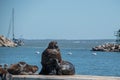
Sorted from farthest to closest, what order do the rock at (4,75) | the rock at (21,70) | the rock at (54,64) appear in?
the rock at (21,70) < the rock at (54,64) < the rock at (4,75)

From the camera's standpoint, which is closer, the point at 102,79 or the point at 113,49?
the point at 102,79

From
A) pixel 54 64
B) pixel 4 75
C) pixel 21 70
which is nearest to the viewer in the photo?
pixel 4 75

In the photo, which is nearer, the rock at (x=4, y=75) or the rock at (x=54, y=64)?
the rock at (x=4, y=75)

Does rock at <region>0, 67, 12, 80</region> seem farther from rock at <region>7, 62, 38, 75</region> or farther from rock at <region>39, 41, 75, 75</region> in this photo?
rock at <region>39, 41, 75, 75</region>

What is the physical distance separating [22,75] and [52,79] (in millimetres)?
1844

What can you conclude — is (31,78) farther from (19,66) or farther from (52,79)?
(19,66)

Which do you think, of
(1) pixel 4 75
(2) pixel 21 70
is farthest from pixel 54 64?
(1) pixel 4 75

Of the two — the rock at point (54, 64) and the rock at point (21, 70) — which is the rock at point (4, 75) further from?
the rock at point (54, 64)

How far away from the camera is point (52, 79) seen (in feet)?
60.2

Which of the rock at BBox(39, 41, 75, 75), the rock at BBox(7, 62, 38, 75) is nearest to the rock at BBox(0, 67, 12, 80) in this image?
the rock at BBox(7, 62, 38, 75)

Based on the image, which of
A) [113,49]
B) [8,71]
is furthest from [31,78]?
[113,49]

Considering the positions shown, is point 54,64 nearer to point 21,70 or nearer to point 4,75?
point 21,70

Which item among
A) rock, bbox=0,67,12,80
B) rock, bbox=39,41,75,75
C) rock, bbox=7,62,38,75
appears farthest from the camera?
rock, bbox=7,62,38,75

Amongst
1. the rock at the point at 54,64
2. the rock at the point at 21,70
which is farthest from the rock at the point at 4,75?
the rock at the point at 54,64
